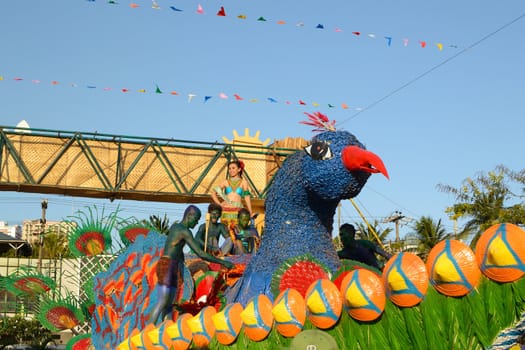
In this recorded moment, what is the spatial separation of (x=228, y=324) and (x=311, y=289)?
38.5 inches

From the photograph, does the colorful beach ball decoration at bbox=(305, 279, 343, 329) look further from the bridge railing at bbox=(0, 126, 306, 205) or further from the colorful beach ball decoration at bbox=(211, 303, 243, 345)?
the bridge railing at bbox=(0, 126, 306, 205)

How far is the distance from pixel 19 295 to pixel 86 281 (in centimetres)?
85

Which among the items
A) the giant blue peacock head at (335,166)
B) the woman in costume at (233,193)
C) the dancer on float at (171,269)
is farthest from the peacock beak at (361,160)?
the woman in costume at (233,193)

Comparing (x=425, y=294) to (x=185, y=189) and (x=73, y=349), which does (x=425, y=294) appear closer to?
(x=73, y=349)

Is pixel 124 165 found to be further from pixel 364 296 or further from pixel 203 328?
pixel 364 296

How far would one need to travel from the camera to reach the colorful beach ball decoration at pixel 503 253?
340 centimetres

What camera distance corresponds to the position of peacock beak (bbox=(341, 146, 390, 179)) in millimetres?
5183

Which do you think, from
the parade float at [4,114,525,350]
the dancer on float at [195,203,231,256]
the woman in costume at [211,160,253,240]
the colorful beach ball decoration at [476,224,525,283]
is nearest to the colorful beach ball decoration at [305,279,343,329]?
the parade float at [4,114,525,350]

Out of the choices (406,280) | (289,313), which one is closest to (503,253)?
(406,280)

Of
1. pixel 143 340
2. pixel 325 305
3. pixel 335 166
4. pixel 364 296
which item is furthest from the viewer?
pixel 143 340

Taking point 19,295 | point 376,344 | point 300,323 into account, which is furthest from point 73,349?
point 376,344

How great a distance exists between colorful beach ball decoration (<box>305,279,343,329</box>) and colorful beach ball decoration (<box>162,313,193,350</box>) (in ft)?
4.94

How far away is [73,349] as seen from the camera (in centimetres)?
820

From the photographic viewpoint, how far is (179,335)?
219 inches
